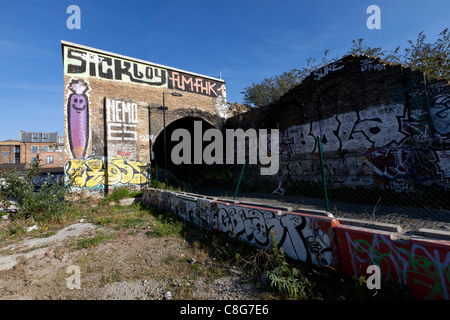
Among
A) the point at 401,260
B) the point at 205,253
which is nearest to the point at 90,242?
the point at 205,253

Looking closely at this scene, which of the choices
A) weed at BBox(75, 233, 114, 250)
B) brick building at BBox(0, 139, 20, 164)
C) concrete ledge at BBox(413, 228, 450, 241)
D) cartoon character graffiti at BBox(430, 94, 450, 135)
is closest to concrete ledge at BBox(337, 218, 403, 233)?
concrete ledge at BBox(413, 228, 450, 241)

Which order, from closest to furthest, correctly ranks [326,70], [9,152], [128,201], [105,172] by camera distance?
[326,70] < [128,201] < [105,172] < [9,152]

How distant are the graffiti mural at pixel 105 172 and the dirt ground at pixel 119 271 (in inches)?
209

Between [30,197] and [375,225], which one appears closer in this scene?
[375,225]

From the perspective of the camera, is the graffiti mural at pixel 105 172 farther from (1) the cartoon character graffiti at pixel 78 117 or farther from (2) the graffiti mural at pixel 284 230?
(2) the graffiti mural at pixel 284 230

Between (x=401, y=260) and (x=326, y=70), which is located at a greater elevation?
(x=326, y=70)

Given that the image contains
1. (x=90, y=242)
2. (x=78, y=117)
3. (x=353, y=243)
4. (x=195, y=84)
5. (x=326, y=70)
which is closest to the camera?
(x=353, y=243)

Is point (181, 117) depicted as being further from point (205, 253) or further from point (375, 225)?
point (375, 225)

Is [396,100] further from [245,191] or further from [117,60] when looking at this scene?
[117,60]

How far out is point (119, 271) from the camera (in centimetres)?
372

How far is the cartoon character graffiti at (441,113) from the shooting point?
587 centimetres

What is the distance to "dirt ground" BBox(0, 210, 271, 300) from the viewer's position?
3.03 metres

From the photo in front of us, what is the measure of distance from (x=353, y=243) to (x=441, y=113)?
6.18 metres

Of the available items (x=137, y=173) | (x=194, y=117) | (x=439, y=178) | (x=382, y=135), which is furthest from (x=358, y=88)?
(x=137, y=173)
